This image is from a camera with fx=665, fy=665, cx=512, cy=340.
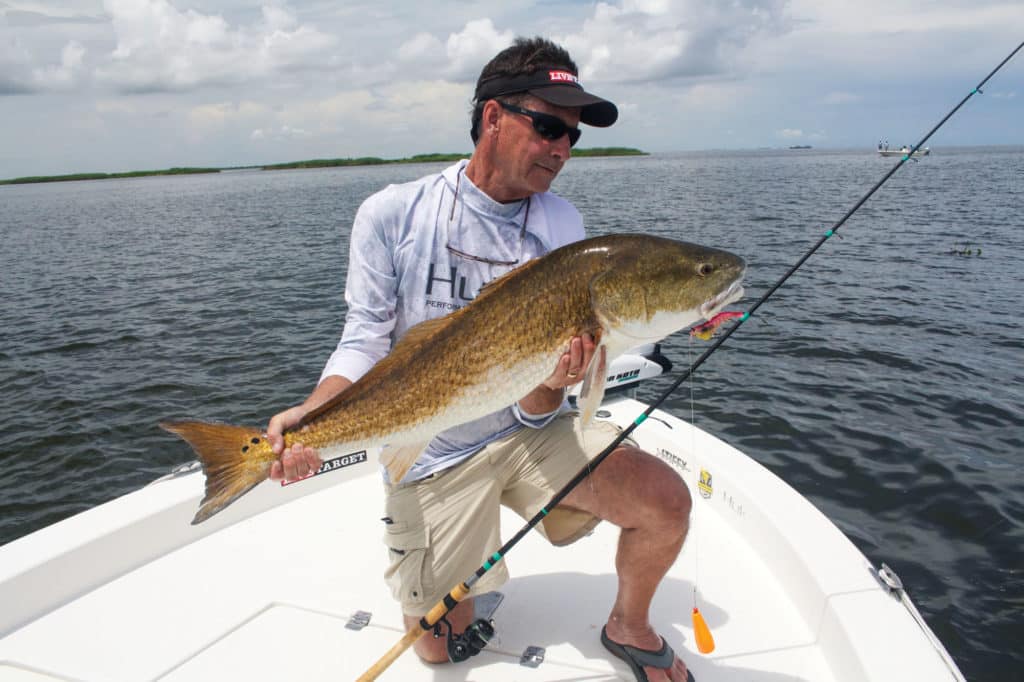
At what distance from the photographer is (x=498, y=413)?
10.8ft

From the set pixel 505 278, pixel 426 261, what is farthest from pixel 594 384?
pixel 426 261

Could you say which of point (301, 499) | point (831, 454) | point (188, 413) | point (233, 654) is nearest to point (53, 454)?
point (188, 413)

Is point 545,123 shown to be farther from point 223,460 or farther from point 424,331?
point 223,460

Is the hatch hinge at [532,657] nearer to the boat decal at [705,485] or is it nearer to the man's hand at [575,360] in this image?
the man's hand at [575,360]

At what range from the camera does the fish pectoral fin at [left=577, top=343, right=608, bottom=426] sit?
2.73m

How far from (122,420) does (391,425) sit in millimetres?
9399

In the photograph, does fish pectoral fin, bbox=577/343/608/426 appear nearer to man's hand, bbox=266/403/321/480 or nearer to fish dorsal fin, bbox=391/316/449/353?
fish dorsal fin, bbox=391/316/449/353

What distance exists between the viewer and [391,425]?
8.84ft

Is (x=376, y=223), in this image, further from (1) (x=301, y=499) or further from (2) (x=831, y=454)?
(2) (x=831, y=454)

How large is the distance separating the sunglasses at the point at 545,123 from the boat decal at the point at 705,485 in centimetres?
259

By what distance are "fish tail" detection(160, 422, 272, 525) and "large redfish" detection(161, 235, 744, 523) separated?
4.0 inches

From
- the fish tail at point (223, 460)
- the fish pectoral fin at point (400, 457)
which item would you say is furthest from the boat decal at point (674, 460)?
the fish tail at point (223, 460)

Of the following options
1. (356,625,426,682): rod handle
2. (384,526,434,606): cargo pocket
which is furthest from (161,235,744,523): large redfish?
(356,625,426,682): rod handle

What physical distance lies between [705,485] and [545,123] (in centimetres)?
277
